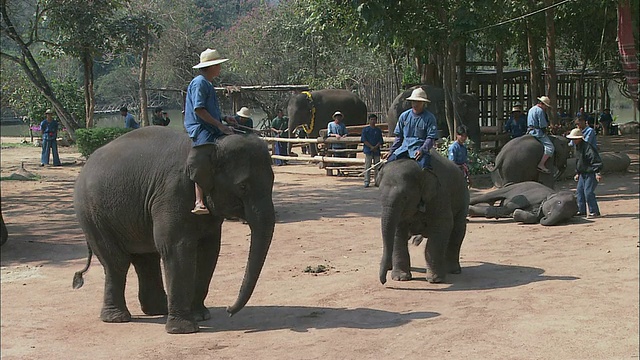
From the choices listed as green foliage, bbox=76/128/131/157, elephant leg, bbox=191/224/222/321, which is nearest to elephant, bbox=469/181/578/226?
elephant leg, bbox=191/224/222/321

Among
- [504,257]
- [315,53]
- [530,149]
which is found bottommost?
[504,257]

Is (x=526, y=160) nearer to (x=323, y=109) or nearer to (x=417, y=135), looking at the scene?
(x=417, y=135)

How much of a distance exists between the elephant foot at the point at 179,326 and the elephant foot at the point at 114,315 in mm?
693

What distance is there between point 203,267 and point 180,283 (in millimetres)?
469

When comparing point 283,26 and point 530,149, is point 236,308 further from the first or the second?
point 283,26

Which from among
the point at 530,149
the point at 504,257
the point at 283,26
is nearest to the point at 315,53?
the point at 283,26

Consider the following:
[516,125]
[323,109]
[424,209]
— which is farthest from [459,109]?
[424,209]

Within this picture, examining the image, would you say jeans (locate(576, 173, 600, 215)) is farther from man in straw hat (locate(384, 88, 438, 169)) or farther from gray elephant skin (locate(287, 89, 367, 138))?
gray elephant skin (locate(287, 89, 367, 138))

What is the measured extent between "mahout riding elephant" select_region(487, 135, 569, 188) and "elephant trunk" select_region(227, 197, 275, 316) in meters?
9.41

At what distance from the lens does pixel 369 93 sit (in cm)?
3191

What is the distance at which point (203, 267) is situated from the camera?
26.6 ft

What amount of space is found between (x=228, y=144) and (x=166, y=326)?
175cm

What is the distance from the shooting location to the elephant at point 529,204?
43.7ft

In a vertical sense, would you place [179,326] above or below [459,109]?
below
